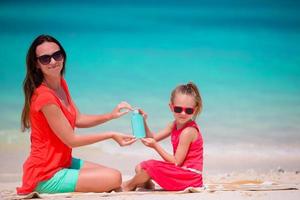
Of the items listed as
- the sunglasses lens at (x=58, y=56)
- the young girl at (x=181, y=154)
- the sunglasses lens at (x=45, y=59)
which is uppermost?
the sunglasses lens at (x=58, y=56)

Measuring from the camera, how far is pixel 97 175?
3646 millimetres

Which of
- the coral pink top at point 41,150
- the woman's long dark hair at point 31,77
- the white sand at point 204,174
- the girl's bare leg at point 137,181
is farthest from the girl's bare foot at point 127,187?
the woman's long dark hair at point 31,77

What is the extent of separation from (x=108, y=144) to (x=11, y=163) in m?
0.94

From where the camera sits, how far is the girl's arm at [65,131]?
3488 millimetres

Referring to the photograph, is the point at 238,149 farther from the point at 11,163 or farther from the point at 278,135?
the point at 11,163

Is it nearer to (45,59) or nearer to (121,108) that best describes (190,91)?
(121,108)

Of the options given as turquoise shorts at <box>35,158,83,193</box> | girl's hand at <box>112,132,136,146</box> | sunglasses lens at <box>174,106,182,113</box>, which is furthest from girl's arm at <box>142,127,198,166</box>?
turquoise shorts at <box>35,158,83,193</box>

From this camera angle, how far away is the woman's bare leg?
11.9 ft

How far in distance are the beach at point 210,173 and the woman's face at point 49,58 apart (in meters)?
0.74

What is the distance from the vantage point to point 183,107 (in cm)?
369

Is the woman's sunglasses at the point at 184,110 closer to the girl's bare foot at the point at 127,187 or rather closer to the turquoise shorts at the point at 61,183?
the girl's bare foot at the point at 127,187

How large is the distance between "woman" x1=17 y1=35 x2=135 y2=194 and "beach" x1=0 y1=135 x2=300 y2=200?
0.39 ft

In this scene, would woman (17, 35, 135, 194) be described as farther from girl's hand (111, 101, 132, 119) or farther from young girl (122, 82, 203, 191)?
girl's hand (111, 101, 132, 119)

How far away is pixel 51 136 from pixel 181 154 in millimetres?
782
